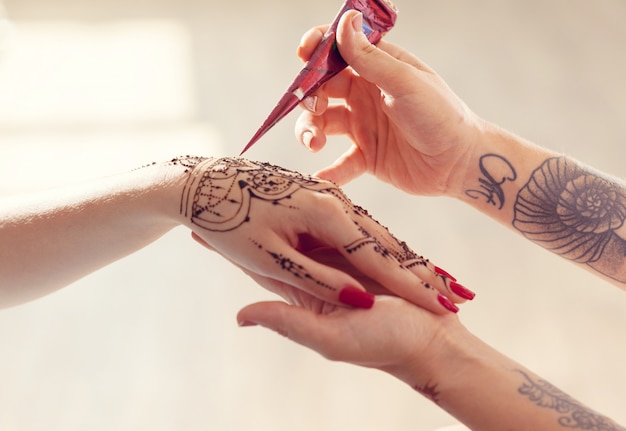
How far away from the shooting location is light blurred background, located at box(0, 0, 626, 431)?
1.52m

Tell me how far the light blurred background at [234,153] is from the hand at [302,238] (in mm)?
741

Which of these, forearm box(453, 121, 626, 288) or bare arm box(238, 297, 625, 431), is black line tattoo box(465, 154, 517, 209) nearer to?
forearm box(453, 121, 626, 288)

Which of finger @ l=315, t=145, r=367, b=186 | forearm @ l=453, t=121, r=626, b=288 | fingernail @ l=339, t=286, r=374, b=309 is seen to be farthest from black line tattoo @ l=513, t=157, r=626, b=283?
fingernail @ l=339, t=286, r=374, b=309

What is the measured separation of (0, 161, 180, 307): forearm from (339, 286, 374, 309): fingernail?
10.5 inches

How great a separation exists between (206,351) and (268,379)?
166mm

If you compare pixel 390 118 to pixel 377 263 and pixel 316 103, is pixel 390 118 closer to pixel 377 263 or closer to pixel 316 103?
pixel 316 103

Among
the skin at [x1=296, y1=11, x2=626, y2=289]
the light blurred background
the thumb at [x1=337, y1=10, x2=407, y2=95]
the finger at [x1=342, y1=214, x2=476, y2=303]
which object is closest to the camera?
the finger at [x1=342, y1=214, x2=476, y2=303]

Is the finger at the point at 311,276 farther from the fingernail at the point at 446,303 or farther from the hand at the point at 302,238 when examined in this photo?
the fingernail at the point at 446,303

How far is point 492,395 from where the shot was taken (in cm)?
79

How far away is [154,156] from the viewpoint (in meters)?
1.79

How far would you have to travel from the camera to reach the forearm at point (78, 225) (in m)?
0.90

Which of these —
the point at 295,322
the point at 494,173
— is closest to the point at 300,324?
the point at 295,322

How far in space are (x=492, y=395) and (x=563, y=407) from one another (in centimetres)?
10

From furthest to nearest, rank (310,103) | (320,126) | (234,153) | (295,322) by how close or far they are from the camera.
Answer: (234,153)
(320,126)
(310,103)
(295,322)
